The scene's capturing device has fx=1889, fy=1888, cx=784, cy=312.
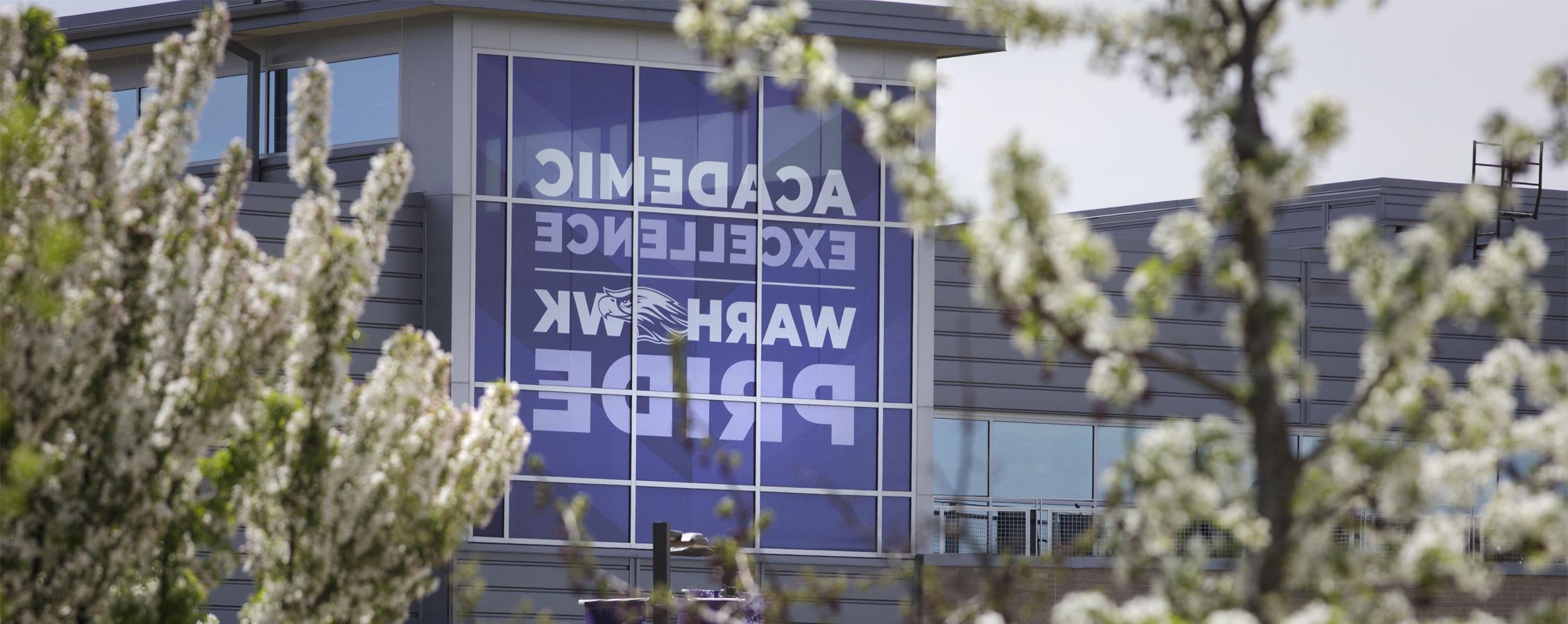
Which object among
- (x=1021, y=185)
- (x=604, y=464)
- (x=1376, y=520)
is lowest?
(x=604, y=464)

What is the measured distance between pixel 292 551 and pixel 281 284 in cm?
97

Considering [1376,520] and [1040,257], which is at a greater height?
[1040,257]

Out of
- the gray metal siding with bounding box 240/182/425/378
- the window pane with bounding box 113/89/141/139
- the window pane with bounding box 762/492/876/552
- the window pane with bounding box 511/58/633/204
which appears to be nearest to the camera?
the gray metal siding with bounding box 240/182/425/378

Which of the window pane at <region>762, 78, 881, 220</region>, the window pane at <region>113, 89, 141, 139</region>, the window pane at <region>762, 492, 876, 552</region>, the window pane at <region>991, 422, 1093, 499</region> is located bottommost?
the window pane at <region>762, 492, 876, 552</region>

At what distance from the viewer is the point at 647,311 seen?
2434 cm

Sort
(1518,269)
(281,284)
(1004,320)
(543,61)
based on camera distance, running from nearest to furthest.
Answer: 1. (1518,269)
2. (1004,320)
3. (281,284)
4. (543,61)

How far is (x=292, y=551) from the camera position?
22.2 ft

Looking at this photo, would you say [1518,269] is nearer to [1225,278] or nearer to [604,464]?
[1225,278]

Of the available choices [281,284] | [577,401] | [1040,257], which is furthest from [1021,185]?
[577,401]

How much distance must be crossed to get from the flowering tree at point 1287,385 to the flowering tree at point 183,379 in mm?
3283

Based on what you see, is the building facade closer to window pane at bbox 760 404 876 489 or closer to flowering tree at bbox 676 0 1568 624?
window pane at bbox 760 404 876 489

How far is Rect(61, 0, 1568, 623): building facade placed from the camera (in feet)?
77.8

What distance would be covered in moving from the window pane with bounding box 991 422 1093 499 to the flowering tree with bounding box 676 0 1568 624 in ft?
79.2

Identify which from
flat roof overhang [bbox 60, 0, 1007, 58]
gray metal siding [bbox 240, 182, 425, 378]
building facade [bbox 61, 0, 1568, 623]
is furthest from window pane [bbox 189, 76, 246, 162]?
gray metal siding [bbox 240, 182, 425, 378]
